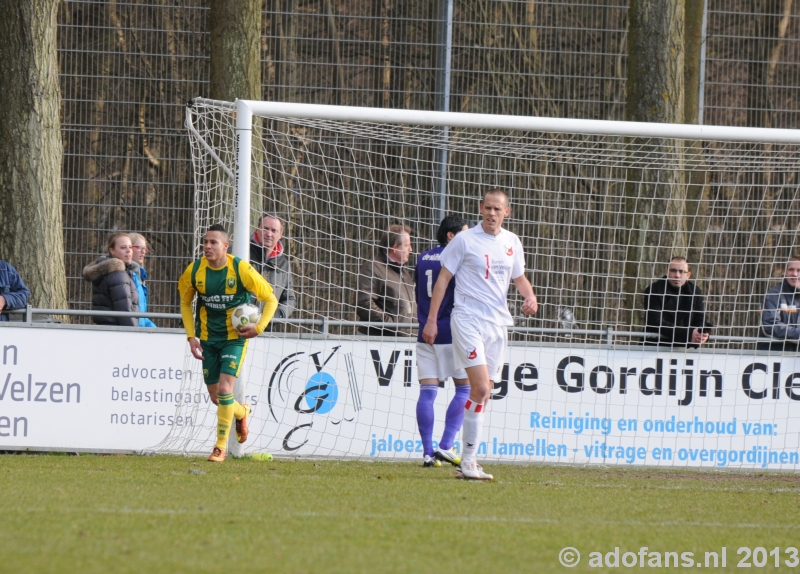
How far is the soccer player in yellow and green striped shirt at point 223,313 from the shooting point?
27.8 ft

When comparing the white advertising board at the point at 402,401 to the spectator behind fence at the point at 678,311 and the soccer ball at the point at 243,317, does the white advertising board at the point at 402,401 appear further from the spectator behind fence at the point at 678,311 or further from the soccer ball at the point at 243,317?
the soccer ball at the point at 243,317

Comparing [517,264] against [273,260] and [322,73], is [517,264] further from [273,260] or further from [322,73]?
[322,73]

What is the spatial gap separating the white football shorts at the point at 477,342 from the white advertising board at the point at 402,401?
6.51 ft

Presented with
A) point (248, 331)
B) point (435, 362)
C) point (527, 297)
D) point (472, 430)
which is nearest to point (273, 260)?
point (248, 331)

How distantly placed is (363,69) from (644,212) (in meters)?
3.75

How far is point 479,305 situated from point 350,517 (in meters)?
2.39

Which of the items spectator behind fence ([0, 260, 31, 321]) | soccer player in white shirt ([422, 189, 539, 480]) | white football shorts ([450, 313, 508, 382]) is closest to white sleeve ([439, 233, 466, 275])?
soccer player in white shirt ([422, 189, 539, 480])

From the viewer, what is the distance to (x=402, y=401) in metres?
9.79

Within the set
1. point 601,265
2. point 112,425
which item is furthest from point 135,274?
point 601,265

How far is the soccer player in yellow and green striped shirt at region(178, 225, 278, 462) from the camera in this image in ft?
27.8

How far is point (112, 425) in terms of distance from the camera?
31.2 ft

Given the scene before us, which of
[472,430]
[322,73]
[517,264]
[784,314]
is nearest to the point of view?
[472,430]

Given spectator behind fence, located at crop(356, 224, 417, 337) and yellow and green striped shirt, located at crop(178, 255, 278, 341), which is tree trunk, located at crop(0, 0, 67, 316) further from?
spectator behind fence, located at crop(356, 224, 417, 337)

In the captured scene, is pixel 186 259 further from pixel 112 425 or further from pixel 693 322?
pixel 693 322
